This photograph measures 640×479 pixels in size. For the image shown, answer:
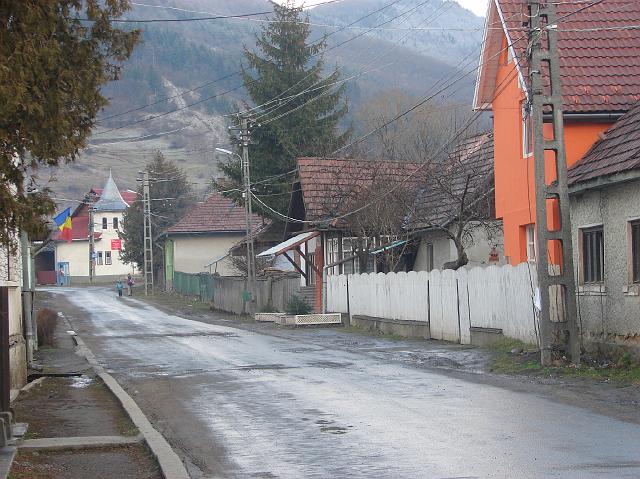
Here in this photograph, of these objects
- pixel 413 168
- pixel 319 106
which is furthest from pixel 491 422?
pixel 319 106

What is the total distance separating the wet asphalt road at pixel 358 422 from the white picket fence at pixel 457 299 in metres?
1.36

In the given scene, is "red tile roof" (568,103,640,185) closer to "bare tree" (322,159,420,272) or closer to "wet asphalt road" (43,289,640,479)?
"wet asphalt road" (43,289,640,479)

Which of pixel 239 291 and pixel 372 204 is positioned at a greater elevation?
pixel 372 204

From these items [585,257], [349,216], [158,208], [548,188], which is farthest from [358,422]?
[158,208]

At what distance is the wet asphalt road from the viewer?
30.7ft

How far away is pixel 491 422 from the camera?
11.7 metres

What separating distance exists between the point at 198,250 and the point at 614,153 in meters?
59.2

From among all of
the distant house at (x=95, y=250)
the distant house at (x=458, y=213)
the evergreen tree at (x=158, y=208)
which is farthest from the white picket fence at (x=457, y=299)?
the distant house at (x=95, y=250)

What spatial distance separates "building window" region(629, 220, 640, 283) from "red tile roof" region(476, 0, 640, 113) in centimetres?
477

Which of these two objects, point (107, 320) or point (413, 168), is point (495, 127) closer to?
point (413, 168)

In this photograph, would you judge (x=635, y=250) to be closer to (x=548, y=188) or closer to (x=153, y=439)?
(x=548, y=188)

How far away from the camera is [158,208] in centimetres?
9062

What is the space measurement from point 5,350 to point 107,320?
3283 centimetres

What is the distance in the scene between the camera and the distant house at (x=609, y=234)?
17625 millimetres
